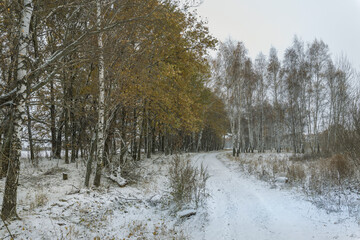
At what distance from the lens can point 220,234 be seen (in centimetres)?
444

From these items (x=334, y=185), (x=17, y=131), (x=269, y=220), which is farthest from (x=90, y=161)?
(x=334, y=185)

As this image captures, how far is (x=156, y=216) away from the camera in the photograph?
17.8 ft

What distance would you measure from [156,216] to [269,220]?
10.1 ft

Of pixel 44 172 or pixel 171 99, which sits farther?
pixel 171 99

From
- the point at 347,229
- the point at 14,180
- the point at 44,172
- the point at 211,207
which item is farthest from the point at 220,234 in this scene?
the point at 44,172

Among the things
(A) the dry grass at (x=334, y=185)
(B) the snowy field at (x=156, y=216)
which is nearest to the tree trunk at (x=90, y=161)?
(B) the snowy field at (x=156, y=216)

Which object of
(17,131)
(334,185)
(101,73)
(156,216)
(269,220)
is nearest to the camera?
(17,131)

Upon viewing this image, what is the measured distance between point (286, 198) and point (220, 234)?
10.9ft

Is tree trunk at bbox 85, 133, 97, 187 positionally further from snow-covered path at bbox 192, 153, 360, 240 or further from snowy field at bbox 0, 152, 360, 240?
snow-covered path at bbox 192, 153, 360, 240

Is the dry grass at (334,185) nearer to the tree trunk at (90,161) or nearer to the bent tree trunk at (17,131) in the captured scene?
the tree trunk at (90,161)

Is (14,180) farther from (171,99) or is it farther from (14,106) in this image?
(171,99)

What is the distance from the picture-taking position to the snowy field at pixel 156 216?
4.12 metres

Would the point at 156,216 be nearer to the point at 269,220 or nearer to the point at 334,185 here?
the point at 269,220

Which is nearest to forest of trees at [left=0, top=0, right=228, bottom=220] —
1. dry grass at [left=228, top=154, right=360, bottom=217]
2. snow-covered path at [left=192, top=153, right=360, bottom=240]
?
snow-covered path at [left=192, top=153, right=360, bottom=240]
